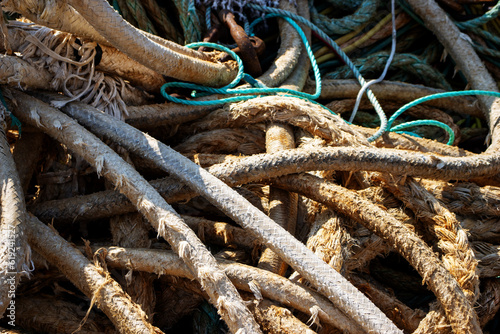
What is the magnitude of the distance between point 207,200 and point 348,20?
1.45m

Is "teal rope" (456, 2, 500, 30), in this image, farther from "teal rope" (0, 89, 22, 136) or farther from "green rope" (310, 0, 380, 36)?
"teal rope" (0, 89, 22, 136)

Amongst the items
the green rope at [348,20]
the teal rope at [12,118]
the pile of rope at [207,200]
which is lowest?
the pile of rope at [207,200]

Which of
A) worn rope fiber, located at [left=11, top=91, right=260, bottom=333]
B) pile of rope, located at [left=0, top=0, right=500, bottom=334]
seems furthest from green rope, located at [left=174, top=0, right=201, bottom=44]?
worn rope fiber, located at [left=11, top=91, right=260, bottom=333]

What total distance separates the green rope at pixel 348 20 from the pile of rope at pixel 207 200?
0.54 metres

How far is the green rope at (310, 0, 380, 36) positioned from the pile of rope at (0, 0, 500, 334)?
543mm

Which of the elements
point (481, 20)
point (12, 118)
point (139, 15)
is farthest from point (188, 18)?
point (481, 20)

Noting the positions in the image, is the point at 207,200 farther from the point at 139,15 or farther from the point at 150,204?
the point at 139,15

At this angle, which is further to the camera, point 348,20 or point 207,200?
point 348,20

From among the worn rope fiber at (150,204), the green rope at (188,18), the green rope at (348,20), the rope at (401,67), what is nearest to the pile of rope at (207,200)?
the worn rope fiber at (150,204)

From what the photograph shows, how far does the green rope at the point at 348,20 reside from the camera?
2.58m

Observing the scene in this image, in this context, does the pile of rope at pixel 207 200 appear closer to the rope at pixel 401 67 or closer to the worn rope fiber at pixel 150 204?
the worn rope fiber at pixel 150 204

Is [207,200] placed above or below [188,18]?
below

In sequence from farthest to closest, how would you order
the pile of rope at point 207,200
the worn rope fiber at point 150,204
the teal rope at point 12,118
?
1. the teal rope at point 12,118
2. the pile of rope at point 207,200
3. the worn rope fiber at point 150,204

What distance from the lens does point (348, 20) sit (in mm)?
2586
